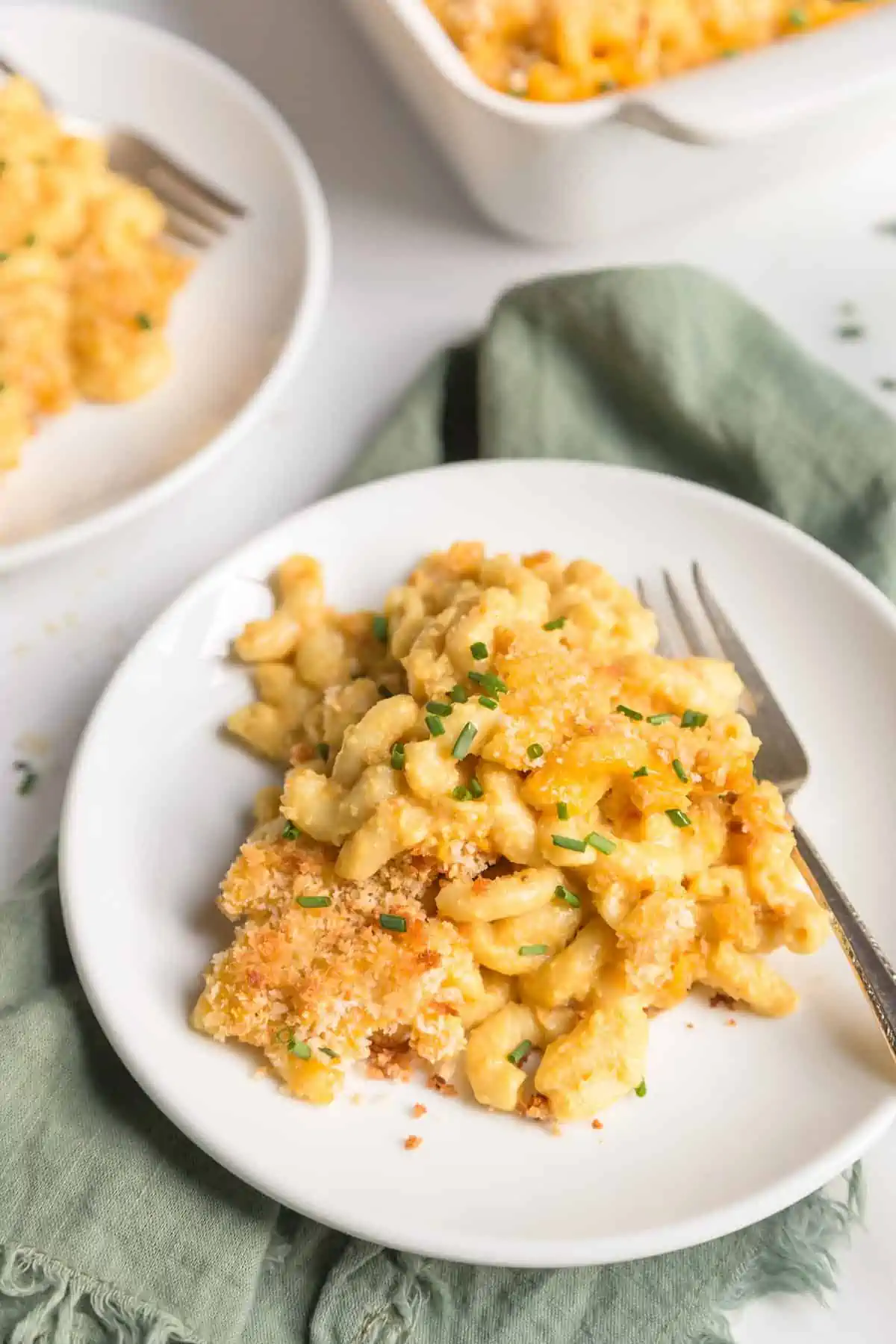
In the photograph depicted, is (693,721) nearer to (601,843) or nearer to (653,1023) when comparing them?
(601,843)

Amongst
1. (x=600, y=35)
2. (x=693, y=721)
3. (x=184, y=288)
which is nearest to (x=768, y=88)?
(x=600, y=35)

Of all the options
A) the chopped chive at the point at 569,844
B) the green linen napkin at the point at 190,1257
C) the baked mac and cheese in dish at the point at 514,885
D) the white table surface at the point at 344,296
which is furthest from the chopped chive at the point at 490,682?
the green linen napkin at the point at 190,1257

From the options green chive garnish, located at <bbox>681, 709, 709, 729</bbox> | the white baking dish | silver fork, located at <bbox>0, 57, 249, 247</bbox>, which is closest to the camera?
green chive garnish, located at <bbox>681, 709, 709, 729</bbox>

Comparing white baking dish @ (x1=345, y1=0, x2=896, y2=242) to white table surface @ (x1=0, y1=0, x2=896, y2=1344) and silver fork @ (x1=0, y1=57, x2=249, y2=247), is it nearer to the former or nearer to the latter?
white table surface @ (x1=0, y1=0, x2=896, y2=1344)

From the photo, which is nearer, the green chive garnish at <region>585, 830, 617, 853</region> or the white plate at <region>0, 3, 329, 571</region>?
the green chive garnish at <region>585, 830, 617, 853</region>

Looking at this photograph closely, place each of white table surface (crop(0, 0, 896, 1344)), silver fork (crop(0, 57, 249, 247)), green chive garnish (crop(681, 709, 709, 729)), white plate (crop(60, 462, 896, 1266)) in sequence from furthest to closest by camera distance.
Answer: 1. silver fork (crop(0, 57, 249, 247))
2. white table surface (crop(0, 0, 896, 1344))
3. green chive garnish (crop(681, 709, 709, 729))
4. white plate (crop(60, 462, 896, 1266))

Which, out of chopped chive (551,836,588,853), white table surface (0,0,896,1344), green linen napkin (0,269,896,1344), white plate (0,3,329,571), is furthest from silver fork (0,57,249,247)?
chopped chive (551,836,588,853)
